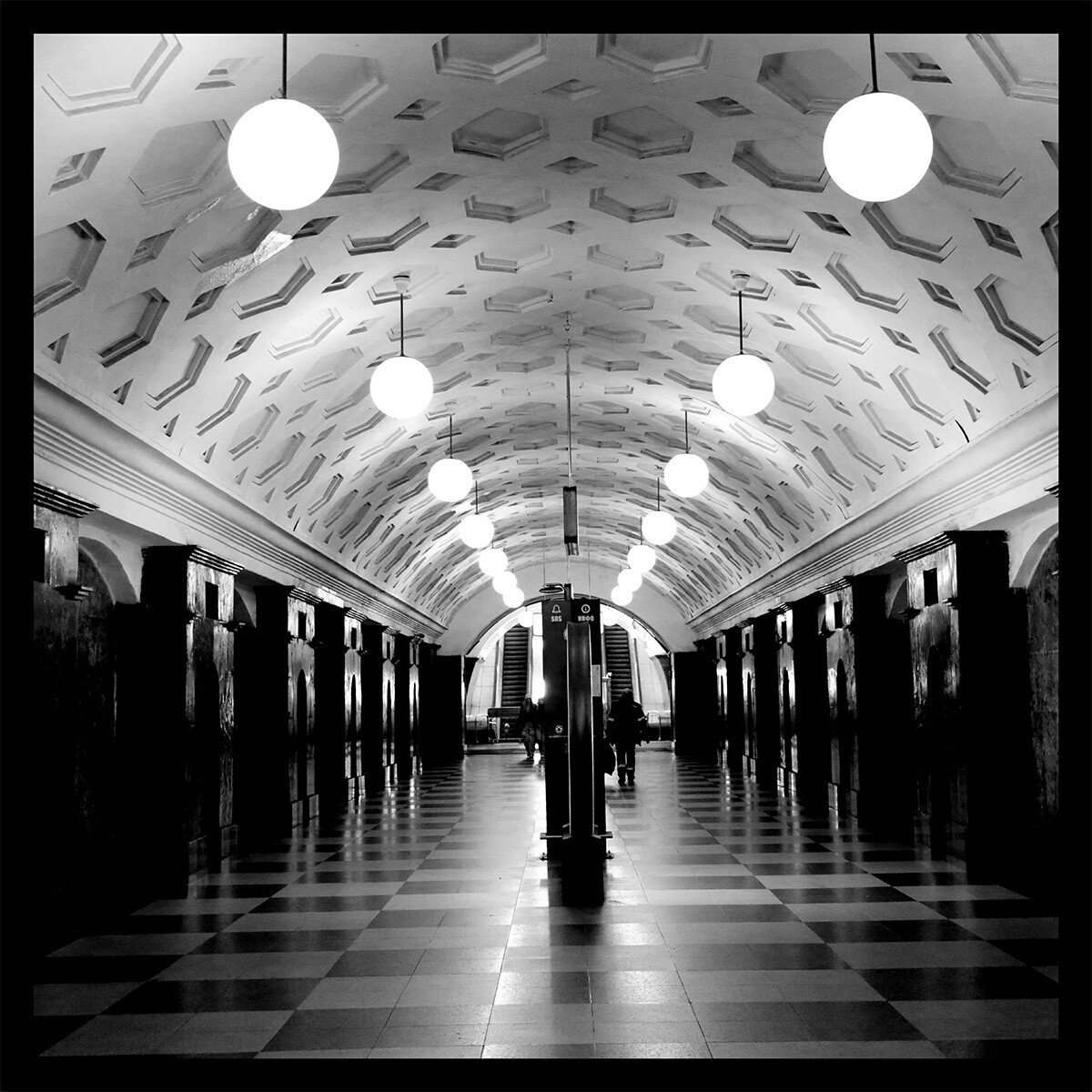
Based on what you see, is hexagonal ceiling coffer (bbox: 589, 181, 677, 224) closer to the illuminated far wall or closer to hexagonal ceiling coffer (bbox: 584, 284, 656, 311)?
hexagonal ceiling coffer (bbox: 584, 284, 656, 311)

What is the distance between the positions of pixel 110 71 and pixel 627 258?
492 cm

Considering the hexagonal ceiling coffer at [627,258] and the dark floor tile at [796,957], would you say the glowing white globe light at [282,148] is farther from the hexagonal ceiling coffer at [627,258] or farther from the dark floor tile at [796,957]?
the hexagonal ceiling coffer at [627,258]

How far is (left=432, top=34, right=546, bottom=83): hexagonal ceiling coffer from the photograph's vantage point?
609cm

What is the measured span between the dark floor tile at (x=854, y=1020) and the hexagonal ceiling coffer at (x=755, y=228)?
522 centimetres

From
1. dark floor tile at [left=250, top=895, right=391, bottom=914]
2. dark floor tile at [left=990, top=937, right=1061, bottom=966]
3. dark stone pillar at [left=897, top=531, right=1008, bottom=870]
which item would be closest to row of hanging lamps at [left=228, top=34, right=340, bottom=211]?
dark floor tile at [left=990, top=937, right=1061, bottom=966]

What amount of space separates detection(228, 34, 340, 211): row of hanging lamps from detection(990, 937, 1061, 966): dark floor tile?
5.11 m

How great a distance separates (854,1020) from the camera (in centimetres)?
502

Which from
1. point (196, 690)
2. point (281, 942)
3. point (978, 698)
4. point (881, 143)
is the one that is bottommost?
point (281, 942)

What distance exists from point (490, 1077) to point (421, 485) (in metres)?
14.1

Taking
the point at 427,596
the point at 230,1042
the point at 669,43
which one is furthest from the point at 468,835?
the point at 427,596

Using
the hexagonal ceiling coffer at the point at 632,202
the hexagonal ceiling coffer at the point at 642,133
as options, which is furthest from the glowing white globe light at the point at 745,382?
the hexagonal ceiling coffer at the point at 642,133

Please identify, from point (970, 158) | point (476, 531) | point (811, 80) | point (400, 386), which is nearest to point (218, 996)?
point (400, 386)

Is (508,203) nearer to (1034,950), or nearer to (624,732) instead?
(1034,950)

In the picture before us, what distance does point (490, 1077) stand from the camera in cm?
335
